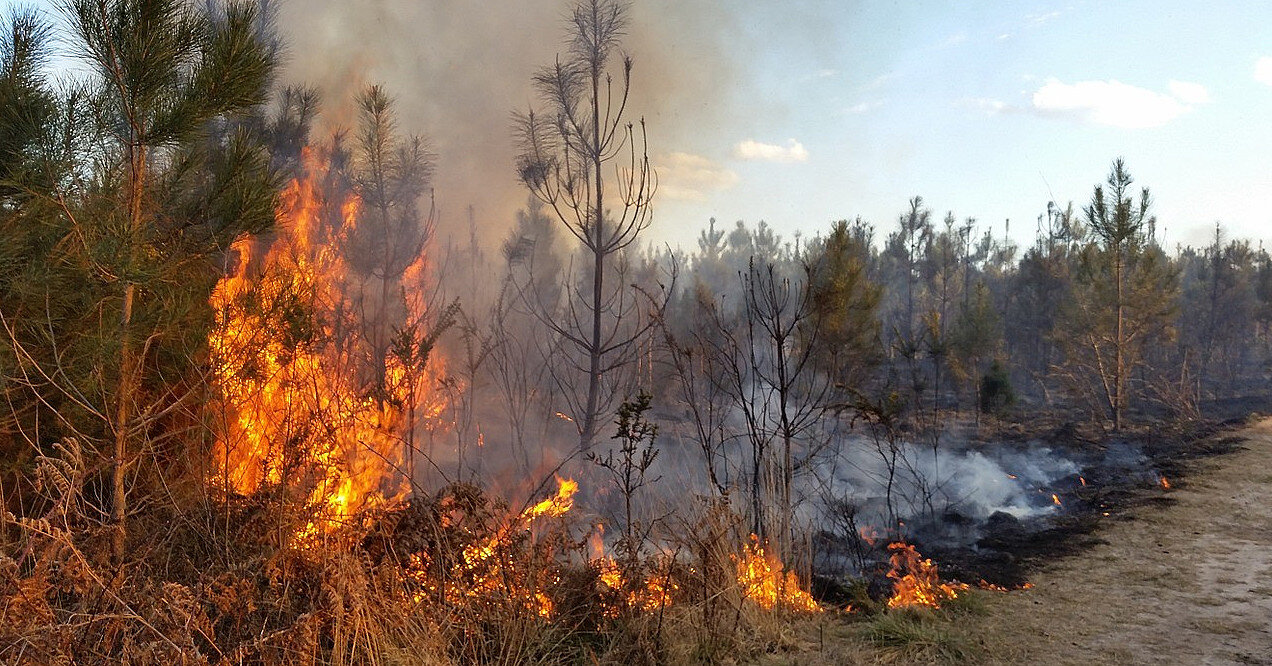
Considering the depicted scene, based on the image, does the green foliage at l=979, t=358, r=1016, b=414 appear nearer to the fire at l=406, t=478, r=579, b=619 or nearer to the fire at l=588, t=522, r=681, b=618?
the fire at l=588, t=522, r=681, b=618

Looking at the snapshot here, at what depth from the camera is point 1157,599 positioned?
18.6 feet

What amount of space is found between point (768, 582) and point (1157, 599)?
3394mm

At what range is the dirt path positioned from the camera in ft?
14.8

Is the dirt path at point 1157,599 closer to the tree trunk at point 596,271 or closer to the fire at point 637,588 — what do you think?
the fire at point 637,588

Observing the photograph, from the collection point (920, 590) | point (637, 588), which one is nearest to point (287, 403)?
point (637, 588)

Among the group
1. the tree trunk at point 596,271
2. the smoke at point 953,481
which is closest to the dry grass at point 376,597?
the tree trunk at point 596,271

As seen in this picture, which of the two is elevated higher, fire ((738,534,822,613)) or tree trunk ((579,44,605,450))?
tree trunk ((579,44,605,450))

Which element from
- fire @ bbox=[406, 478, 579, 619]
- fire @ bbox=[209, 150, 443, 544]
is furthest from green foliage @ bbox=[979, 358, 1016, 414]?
fire @ bbox=[406, 478, 579, 619]

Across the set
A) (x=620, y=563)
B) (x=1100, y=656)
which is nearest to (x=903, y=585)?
(x=1100, y=656)

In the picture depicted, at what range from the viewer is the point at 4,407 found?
4387mm

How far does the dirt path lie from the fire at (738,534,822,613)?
1255 millimetres

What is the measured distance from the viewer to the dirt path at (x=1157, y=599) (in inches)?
177

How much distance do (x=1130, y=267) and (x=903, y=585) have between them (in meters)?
19.0

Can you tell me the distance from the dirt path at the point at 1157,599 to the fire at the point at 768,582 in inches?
49.4
